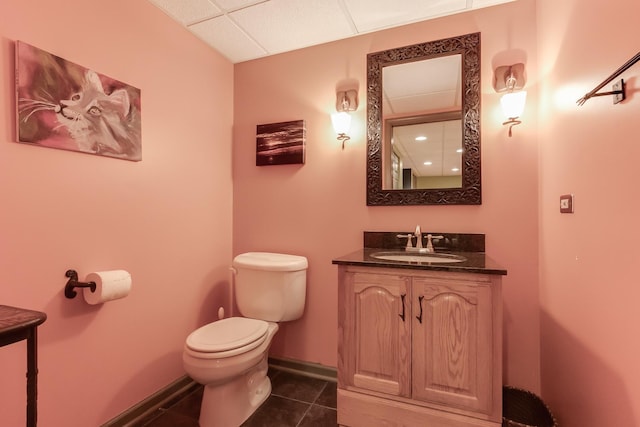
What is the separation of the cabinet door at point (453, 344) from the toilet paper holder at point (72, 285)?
1459mm

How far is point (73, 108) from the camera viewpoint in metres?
1.32

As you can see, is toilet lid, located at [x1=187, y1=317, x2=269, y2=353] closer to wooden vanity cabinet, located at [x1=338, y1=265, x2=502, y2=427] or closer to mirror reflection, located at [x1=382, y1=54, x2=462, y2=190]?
wooden vanity cabinet, located at [x1=338, y1=265, x2=502, y2=427]

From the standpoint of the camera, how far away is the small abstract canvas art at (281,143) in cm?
209

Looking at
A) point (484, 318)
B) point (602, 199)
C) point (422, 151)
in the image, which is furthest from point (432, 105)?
point (484, 318)

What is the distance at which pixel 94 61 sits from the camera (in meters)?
1.41

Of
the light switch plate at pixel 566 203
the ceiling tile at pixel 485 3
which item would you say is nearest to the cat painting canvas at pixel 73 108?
the ceiling tile at pixel 485 3

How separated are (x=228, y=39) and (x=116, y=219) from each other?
141 cm

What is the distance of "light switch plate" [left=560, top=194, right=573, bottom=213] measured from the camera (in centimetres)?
121

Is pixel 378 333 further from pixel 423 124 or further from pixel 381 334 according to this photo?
pixel 423 124

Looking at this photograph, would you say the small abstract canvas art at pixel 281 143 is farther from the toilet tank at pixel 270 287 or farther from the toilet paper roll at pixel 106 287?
the toilet paper roll at pixel 106 287

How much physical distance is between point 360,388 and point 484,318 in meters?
0.66

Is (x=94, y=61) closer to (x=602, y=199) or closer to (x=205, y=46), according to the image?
(x=205, y=46)

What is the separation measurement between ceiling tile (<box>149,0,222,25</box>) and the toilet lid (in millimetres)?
1851

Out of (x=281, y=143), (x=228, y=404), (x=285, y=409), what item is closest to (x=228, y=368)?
(x=228, y=404)
